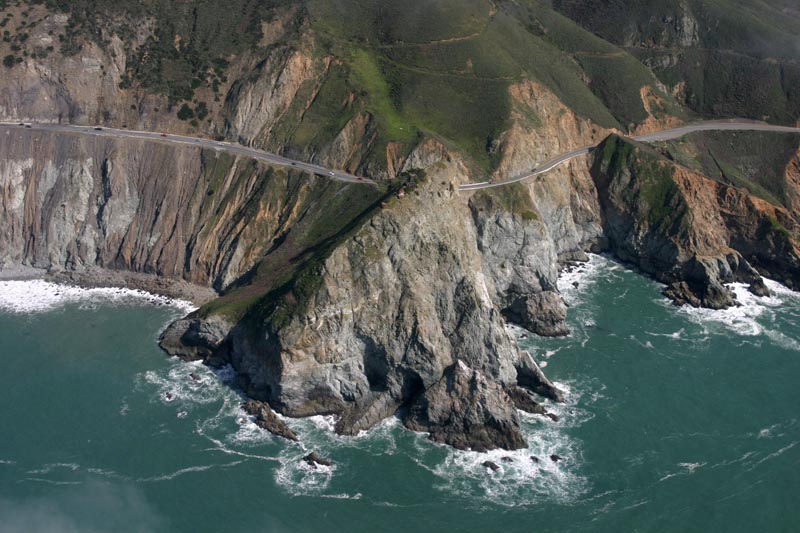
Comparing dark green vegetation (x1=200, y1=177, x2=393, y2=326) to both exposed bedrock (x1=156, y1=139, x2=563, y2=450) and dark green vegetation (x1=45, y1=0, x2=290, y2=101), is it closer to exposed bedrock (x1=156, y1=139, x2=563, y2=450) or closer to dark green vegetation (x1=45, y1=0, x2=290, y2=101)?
exposed bedrock (x1=156, y1=139, x2=563, y2=450)

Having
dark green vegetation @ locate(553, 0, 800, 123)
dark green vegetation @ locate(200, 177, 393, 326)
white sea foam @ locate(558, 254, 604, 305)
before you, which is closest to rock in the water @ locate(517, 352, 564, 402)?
white sea foam @ locate(558, 254, 604, 305)

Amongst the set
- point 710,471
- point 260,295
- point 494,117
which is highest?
point 494,117

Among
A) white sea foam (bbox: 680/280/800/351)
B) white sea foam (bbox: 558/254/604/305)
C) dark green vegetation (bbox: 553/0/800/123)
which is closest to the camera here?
→ white sea foam (bbox: 680/280/800/351)

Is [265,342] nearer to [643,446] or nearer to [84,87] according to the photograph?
[643,446]

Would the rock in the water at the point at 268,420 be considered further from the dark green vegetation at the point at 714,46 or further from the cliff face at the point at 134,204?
the dark green vegetation at the point at 714,46

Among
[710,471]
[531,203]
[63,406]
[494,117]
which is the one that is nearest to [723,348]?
[710,471]
